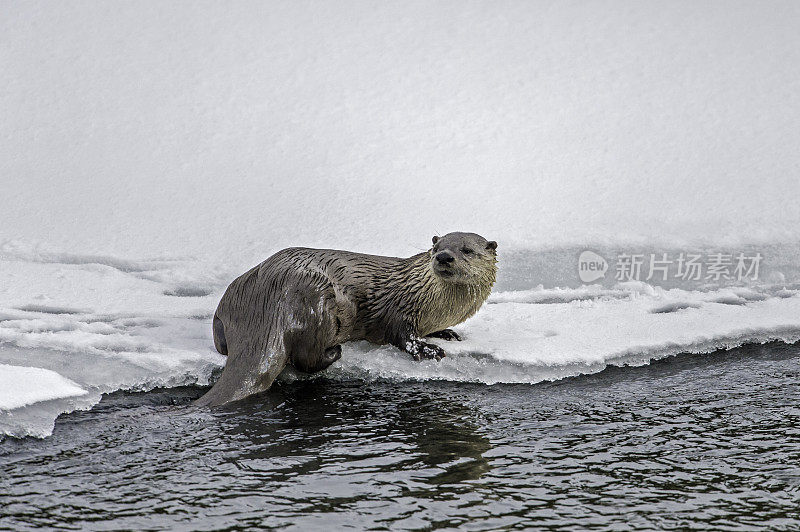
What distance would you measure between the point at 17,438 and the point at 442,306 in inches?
70.0

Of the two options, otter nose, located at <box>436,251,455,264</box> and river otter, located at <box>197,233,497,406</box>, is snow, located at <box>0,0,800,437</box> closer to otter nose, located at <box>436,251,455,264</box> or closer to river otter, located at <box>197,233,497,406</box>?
river otter, located at <box>197,233,497,406</box>

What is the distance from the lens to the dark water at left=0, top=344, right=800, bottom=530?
251 cm

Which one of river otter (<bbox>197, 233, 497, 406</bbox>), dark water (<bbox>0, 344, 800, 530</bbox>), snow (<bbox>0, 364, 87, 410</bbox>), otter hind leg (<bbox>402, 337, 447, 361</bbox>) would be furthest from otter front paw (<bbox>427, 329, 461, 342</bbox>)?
snow (<bbox>0, 364, 87, 410</bbox>)

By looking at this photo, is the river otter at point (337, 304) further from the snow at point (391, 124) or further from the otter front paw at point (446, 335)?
the snow at point (391, 124)

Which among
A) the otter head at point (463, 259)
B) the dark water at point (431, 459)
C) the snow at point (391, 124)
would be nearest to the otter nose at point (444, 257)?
the otter head at point (463, 259)

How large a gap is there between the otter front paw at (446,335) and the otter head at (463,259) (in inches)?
12.0

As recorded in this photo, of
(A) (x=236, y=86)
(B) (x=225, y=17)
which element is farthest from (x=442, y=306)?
(B) (x=225, y=17)

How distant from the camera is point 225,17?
287 inches

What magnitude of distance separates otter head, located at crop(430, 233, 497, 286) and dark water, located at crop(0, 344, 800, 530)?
1.54 feet

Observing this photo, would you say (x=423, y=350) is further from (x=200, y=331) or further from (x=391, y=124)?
(x=391, y=124)

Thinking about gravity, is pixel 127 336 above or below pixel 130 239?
below

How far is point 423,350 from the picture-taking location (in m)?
3.97

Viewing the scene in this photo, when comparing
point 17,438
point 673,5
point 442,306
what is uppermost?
point 673,5

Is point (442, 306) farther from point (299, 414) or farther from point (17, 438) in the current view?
point (17, 438)
